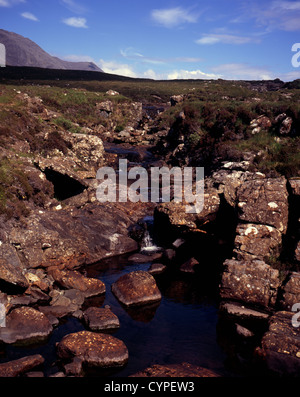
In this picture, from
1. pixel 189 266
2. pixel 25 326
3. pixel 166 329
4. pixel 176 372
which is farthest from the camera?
pixel 189 266

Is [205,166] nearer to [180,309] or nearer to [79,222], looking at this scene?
[79,222]

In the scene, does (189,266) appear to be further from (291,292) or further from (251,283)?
(291,292)

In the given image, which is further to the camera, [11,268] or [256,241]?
[256,241]

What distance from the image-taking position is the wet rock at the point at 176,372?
29.7 ft

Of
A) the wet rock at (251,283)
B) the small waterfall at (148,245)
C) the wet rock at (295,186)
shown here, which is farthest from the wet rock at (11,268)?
the wet rock at (295,186)

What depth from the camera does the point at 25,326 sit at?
11.2 meters

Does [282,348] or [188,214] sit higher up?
[188,214]

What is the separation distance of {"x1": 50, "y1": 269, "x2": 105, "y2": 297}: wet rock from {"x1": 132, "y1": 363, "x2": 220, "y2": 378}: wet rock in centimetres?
561

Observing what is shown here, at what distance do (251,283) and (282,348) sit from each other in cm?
401

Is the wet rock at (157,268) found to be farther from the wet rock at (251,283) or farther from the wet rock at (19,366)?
the wet rock at (19,366)

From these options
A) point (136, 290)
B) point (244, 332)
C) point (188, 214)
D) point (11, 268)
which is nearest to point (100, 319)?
point (136, 290)

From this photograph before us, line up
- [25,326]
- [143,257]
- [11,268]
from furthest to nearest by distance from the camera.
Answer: [143,257] → [11,268] → [25,326]

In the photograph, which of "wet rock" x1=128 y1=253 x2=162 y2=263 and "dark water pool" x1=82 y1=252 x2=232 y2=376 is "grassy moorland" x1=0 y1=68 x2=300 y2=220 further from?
"dark water pool" x1=82 y1=252 x2=232 y2=376

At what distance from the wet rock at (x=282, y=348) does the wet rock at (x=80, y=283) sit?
7.64 metres
